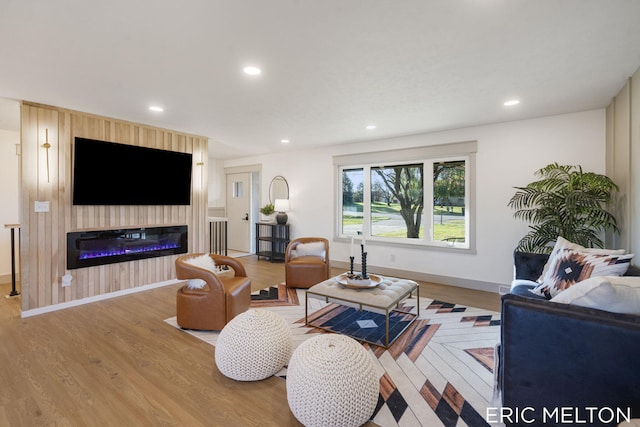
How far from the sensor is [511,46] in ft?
7.22

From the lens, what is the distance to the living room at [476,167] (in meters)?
2.94

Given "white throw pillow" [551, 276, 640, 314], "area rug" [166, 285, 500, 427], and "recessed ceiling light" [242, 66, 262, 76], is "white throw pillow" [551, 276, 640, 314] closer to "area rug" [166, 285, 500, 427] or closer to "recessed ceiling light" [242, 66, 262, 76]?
"area rug" [166, 285, 500, 427]

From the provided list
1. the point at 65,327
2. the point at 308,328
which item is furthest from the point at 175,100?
the point at 308,328

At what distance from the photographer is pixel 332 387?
1642 millimetres

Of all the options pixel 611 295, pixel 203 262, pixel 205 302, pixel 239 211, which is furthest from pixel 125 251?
pixel 611 295

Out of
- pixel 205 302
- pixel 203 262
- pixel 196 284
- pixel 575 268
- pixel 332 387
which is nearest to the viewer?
pixel 332 387

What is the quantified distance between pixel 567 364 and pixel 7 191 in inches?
270

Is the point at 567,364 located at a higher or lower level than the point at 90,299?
higher

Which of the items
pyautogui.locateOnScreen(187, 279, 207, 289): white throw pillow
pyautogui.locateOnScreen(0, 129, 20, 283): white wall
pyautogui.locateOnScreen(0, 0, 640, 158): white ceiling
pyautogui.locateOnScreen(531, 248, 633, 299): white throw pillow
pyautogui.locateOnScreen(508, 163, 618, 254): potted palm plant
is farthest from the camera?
pyautogui.locateOnScreen(0, 129, 20, 283): white wall

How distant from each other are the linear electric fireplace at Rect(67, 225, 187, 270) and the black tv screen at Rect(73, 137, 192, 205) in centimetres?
42

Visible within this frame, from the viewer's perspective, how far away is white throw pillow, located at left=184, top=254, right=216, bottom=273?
3.10m

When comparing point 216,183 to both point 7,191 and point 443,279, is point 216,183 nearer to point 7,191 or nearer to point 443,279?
point 7,191

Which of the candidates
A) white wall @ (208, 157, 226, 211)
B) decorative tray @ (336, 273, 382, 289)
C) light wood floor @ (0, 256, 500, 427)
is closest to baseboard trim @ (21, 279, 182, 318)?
light wood floor @ (0, 256, 500, 427)

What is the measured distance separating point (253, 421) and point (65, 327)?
8.55 feet
